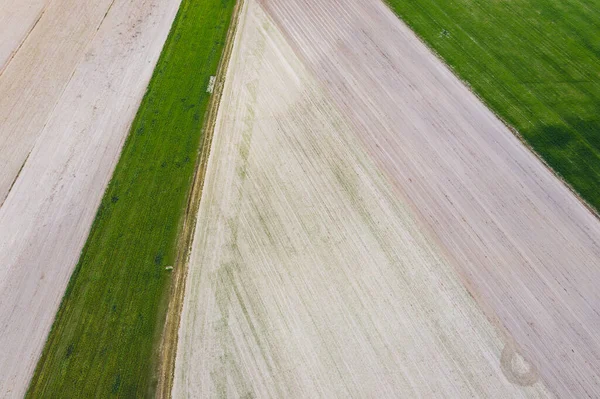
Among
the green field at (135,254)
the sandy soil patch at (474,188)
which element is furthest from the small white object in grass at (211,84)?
the sandy soil patch at (474,188)

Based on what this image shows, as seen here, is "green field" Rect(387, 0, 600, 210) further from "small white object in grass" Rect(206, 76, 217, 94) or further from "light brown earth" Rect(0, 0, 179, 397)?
"light brown earth" Rect(0, 0, 179, 397)

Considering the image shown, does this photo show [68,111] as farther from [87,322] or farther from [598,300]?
[598,300]

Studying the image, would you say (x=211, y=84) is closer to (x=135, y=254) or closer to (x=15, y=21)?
(x=135, y=254)

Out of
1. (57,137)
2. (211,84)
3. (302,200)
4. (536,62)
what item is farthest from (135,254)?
(536,62)

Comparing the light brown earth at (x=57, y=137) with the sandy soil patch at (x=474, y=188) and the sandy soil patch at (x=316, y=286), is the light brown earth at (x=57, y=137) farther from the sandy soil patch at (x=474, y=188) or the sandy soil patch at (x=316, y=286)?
the sandy soil patch at (x=474, y=188)

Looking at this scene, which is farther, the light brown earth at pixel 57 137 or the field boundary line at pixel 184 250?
the light brown earth at pixel 57 137

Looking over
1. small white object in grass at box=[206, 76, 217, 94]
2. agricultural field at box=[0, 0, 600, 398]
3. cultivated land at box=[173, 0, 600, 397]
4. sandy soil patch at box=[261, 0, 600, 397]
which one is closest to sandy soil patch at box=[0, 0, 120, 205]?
agricultural field at box=[0, 0, 600, 398]
